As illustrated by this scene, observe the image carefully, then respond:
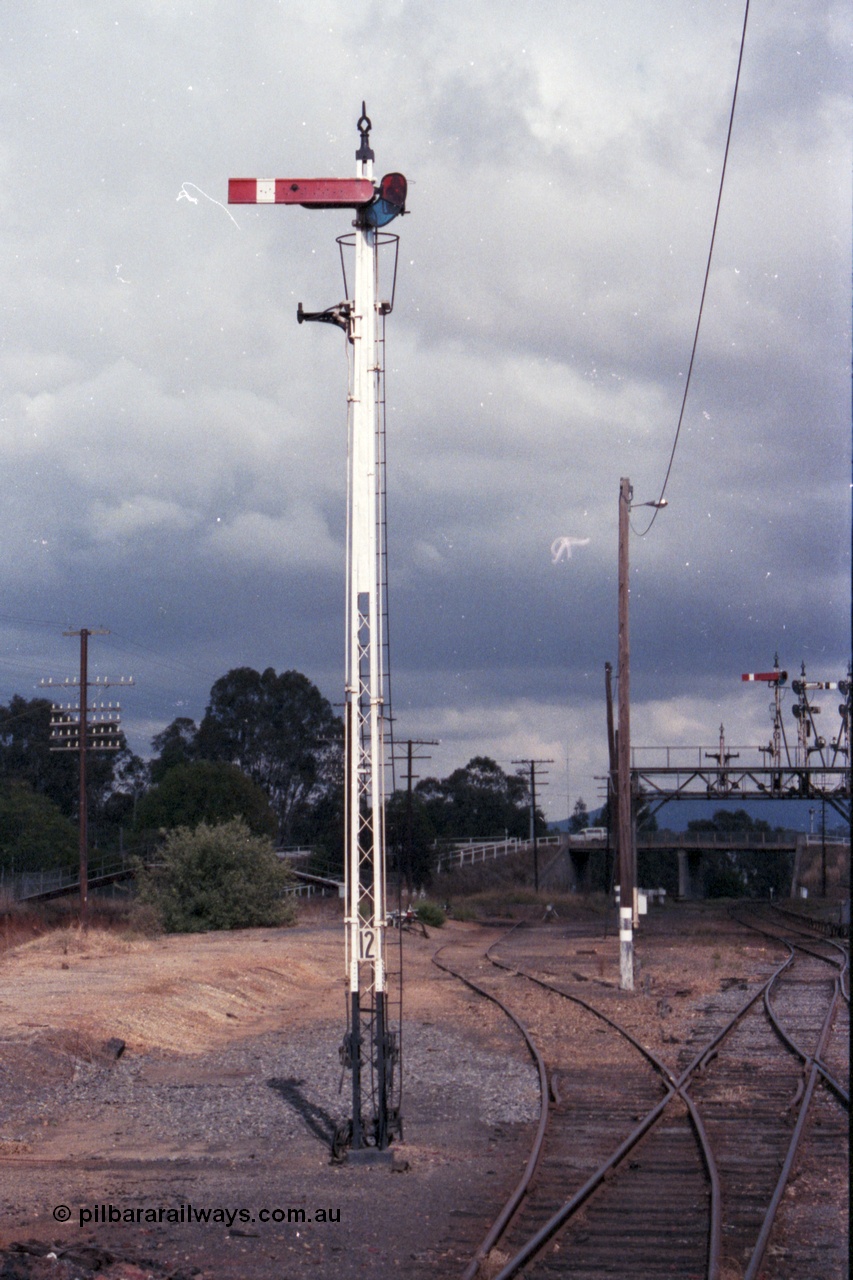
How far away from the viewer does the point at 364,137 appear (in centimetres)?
1090

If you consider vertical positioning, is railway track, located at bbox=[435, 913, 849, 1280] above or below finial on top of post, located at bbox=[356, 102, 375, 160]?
below

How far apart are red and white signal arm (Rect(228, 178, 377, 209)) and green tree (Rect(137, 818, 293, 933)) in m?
28.5

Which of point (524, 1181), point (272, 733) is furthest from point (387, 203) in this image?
point (272, 733)

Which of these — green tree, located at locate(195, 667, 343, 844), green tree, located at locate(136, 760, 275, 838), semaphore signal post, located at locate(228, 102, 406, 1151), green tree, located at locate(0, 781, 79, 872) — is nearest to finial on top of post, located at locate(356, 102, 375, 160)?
semaphore signal post, located at locate(228, 102, 406, 1151)

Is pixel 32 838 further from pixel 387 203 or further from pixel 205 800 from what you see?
pixel 387 203

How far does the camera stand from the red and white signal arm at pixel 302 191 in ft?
34.7

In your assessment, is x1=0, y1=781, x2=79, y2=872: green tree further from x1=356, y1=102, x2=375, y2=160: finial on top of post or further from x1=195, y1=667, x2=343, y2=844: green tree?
x1=356, y1=102, x2=375, y2=160: finial on top of post

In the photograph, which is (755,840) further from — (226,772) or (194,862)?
(194,862)

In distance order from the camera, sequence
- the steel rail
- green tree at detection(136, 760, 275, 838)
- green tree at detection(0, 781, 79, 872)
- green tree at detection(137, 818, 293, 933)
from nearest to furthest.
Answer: the steel rail
green tree at detection(137, 818, 293, 933)
green tree at detection(136, 760, 275, 838)
green tree at detection(0, 781, 79, 872)

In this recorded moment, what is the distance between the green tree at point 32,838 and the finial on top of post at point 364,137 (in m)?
58.0

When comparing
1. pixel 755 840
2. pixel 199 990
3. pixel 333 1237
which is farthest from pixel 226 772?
pixel 333 1237

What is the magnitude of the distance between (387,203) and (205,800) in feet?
182

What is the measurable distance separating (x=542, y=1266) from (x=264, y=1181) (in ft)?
8.95

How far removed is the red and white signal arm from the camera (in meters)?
10.6
